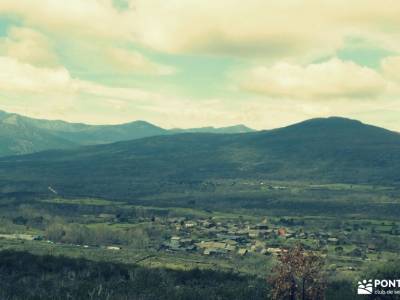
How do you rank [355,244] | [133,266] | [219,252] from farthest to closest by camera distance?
[355,244]
[219,252]
[133,266]

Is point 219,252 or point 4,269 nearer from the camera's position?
point 4,269

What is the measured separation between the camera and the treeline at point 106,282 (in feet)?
341

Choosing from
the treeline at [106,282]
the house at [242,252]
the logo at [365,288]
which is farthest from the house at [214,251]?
the logo at [365,288]

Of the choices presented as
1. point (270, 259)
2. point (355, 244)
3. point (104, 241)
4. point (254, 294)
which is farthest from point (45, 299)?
point (355, 244)

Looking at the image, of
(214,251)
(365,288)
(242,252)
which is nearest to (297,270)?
(365,288)

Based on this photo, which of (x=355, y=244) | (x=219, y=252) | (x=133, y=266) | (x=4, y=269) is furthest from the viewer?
(x=355, y=244)

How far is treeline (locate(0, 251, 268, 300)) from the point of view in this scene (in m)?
104

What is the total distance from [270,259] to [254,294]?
62.2m

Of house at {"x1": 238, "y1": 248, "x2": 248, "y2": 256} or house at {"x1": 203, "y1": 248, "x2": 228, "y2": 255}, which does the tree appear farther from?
house at {"x1": 203, "y1": 248, "x2": 228, "y2": 255}

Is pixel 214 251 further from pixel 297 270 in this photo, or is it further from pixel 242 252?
pixel 297 270

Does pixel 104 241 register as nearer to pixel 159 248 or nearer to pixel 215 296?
pixel 159 248

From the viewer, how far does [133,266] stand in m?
140

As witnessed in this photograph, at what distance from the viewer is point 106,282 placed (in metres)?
119

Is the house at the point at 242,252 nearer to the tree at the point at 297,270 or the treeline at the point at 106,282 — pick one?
the treeline at the point at 106,282
